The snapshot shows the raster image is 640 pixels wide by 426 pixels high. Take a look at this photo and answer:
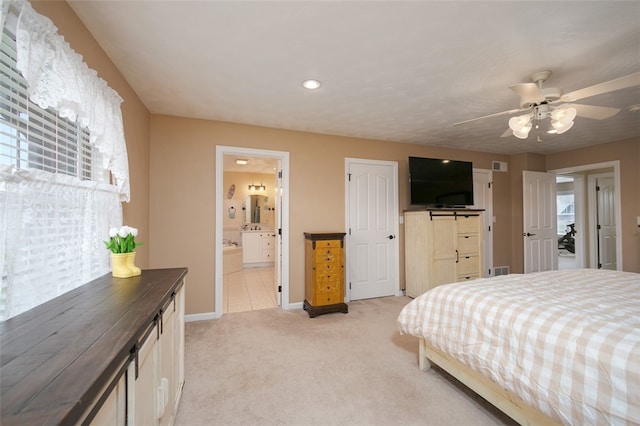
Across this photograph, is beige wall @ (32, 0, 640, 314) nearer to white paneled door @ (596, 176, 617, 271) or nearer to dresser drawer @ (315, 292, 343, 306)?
dresser drawer @ (315, 292, 343, 306)

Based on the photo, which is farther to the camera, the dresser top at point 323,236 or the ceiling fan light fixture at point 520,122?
the dresser top at point 323,236

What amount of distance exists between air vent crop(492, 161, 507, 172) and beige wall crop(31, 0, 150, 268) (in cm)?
544

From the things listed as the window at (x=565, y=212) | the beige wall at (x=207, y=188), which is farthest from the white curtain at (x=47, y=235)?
the window at (x=565, y=212)

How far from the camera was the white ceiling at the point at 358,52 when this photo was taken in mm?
1515

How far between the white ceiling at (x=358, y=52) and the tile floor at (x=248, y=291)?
2.50 m

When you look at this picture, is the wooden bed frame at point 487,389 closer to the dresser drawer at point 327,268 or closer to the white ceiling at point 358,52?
the dresser drawer at point 327,268

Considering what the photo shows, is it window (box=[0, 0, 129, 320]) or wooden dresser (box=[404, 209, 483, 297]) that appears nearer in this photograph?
window (box=[0, 0, 129, 320])

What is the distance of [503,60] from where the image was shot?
6.52 feet

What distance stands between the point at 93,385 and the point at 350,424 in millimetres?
1482

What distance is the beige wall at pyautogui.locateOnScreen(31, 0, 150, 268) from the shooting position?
143cm

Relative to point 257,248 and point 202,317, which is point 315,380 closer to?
point 202,317

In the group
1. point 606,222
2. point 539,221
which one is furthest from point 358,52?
point 606,222

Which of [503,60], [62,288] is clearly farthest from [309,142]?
[62,288]

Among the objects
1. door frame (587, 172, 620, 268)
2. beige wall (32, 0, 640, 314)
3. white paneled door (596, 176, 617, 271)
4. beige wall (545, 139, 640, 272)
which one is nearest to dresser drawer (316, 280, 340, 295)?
beige wall (32, 0, 640, 314)
